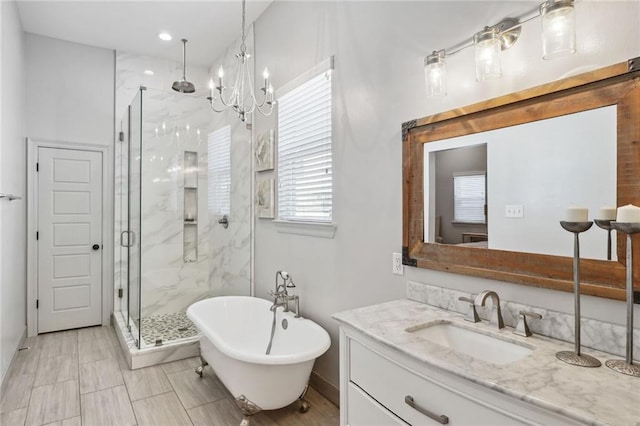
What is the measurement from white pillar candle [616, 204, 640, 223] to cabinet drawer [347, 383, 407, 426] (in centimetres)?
98

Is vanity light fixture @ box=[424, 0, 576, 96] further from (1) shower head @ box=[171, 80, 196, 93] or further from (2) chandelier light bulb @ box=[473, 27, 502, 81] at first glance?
(1) shower head @ box=[171, 80, 196, 93]

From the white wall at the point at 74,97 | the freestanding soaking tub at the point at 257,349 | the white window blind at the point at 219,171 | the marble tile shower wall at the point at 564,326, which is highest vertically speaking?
the white wall at the point at 74,97

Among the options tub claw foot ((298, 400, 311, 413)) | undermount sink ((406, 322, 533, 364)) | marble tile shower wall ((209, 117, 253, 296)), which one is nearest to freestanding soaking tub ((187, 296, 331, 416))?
tub claw foot ((298, 400, 311, 413))

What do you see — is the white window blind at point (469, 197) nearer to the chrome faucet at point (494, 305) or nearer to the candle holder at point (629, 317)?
the chrome faucet at point (494, 305)

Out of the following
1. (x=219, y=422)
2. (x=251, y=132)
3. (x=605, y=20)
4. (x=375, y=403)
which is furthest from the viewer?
(x=251, y=132)

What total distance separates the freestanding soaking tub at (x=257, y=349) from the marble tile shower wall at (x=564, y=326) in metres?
0.88

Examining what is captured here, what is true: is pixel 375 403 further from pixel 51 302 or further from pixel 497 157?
pixel 51 302

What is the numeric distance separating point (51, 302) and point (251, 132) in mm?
3046

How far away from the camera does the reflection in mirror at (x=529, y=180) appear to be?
1267 millimetres

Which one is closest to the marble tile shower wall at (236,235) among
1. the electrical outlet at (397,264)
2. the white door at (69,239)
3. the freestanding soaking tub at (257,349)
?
the freestanding soaking tub at (257,349)

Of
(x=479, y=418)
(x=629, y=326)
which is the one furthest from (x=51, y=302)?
(x=629, y=326)

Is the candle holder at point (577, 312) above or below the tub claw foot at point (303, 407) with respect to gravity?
above

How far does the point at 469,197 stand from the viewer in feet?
5.58

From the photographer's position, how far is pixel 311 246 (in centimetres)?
288
